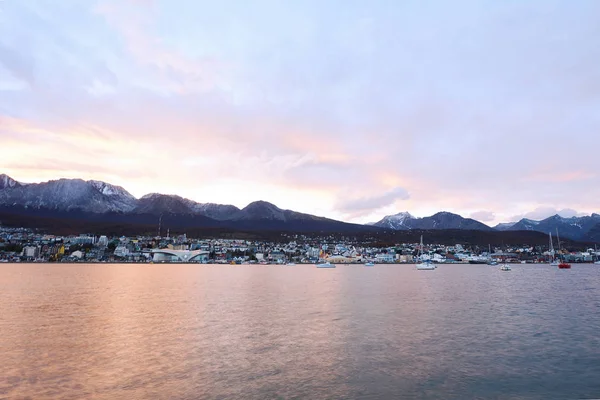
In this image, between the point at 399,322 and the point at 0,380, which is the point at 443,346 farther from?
the point at 0,380

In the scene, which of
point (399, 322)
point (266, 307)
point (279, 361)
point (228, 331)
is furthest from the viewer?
point (266, 307)

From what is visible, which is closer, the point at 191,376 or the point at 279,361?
the point at 191,376

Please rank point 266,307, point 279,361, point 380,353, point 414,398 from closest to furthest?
1. point 414,398
2. point 279,361
3. point 380,353
4. point 266,307

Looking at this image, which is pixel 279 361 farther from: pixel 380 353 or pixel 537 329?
pixel 537 329

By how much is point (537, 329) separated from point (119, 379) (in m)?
29.9

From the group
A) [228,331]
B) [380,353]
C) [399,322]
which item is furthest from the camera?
[399,322]

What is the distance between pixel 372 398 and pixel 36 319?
106 feet

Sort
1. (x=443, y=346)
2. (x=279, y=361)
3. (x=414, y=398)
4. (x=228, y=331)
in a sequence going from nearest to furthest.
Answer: (x=414, y=398), (x=279, y=361), (x=443, y=346), (x=228, y=331)

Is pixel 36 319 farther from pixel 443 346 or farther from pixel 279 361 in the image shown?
pixel 443 346

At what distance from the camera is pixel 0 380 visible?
1842cm

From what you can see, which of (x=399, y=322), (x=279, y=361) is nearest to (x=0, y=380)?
(x=279, y=361)

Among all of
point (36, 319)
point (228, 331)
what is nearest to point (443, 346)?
point (228, 331)

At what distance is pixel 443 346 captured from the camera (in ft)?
83.9

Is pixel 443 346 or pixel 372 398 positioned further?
pixel 443 346
